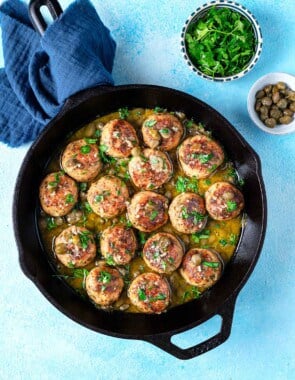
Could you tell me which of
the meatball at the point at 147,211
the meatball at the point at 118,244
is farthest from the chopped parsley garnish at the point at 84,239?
the meatball at the point at 147,211

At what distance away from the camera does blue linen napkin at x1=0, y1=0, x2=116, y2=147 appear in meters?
A: 3.98

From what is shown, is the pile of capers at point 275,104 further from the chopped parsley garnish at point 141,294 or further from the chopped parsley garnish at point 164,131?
the chopped parsley garnish at point 141,294

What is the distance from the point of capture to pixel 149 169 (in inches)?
163

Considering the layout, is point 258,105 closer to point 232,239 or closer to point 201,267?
point 232,239

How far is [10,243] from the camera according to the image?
14.8 ft

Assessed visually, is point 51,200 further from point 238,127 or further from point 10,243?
point 238,127

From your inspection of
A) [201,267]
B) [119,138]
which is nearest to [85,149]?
[119,138]

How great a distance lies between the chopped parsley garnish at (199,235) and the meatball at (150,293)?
0.38 m

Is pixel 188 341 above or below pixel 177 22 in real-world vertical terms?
below

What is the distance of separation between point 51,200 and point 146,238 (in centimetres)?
75

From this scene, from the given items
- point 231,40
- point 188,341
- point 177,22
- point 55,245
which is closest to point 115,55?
point 177,22

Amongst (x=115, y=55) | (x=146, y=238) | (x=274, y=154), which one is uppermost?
(x=115, y=55)

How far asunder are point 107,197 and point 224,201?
0.84 meters

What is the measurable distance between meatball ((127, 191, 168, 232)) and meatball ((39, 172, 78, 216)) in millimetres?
435
